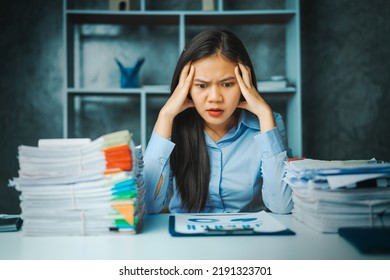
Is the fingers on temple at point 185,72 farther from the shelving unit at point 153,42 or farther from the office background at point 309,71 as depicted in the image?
the office background at point 309,71

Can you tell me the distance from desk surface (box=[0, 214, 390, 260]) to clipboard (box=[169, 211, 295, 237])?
1cm

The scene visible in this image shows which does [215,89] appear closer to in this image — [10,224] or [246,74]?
[246,74]

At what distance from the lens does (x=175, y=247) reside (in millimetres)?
750

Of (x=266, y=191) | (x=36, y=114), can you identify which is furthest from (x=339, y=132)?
(x=36, y=114)

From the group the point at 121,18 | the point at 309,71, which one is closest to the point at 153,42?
the point at 121,18

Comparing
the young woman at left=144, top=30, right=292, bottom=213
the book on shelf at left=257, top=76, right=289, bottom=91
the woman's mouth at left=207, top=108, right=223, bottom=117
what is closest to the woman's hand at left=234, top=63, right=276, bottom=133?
the young woman at left=144, top=30, right=292, bottom=213

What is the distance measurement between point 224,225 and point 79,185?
0.98ft

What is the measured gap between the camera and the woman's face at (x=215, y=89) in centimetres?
139

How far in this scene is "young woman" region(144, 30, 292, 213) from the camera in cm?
129

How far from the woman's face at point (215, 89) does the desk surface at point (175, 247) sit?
2.01 feet
